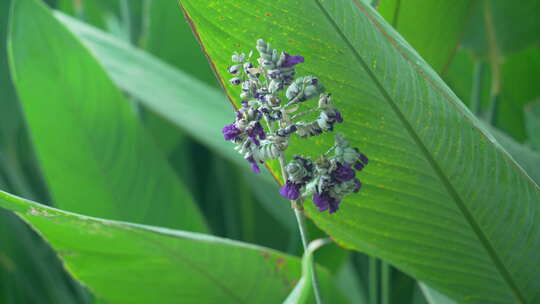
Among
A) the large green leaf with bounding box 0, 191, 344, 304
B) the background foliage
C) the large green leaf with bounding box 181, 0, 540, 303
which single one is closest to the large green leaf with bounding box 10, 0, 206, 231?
the background foliage

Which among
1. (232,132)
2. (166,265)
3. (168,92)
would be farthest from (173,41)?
(232,132)

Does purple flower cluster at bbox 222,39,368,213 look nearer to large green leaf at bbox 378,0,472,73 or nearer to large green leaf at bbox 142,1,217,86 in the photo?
large green leaf at bbox 378,0,472,73

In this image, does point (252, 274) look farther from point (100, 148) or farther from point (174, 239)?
point (100, 148)

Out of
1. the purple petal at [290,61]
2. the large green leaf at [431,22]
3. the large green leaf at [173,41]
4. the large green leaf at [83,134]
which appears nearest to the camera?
the purple petal at [290,61]

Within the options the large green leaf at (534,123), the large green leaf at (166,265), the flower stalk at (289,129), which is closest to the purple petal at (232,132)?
the flower stalk at (289,129)

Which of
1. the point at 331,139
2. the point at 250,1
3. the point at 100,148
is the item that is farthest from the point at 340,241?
the point at 100,148

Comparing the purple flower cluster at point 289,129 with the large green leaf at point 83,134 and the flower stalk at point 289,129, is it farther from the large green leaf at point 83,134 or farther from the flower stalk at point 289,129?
the large green leaf at point 83,134

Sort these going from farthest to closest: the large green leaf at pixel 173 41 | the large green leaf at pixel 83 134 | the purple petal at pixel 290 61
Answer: the large green leaf at pixel 173 41 → the large green leaf at pixel 83 134 → the purple petal at pixel 290 61
